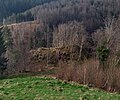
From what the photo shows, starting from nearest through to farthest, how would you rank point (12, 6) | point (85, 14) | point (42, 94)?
1. point (42, 94)
2. point (85, 14)
3. point (12, 6)

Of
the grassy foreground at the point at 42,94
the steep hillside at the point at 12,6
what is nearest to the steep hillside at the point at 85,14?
the steep hillside at the point at 12,6

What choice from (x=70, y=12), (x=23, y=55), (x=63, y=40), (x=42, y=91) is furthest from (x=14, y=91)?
(x=70, y=12)

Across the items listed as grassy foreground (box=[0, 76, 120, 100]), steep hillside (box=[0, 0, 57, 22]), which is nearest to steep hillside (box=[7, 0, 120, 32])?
steep hillside (box=[0, 0, 57, 22])

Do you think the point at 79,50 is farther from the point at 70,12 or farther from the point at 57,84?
the point at 70,12

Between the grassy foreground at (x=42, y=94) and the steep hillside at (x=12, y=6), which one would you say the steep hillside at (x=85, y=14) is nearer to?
the steep hillside at (x=12, y=6)

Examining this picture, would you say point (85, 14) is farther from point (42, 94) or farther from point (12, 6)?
point (42, 94)

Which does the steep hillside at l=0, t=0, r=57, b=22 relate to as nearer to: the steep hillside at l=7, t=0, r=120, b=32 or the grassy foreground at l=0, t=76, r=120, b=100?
the steep hillside at l=7, t=0, r=120, b=32

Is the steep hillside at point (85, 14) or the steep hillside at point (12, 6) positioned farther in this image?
the steep hillside at point (12, 6)

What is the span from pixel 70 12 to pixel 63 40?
58.7 meters

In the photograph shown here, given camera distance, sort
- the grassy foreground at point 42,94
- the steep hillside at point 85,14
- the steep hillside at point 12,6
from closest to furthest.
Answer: the grassy foreground at point 42,94, the steep hillside at point 85,14, the steep hillside at point 12,6

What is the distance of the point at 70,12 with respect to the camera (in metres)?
139

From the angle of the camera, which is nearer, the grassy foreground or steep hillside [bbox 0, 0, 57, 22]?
the grassy foreground

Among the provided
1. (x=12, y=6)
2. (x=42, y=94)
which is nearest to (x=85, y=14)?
(x=12, y=6)

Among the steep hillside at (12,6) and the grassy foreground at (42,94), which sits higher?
the steep hillside at (12,6)
